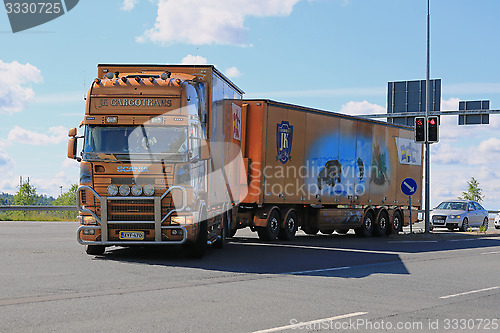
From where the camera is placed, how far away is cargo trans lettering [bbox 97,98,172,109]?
14039 millimetres

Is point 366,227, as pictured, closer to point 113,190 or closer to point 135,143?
point 135,143

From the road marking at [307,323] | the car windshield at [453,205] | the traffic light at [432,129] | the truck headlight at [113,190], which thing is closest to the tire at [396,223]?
the traffic light at [432,129]

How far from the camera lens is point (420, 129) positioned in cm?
2836

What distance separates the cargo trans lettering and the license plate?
2632mm

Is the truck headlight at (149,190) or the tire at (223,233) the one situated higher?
the truck headlight at (149,190)

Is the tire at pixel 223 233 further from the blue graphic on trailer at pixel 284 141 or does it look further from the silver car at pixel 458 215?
the silver car at pixel 458 215

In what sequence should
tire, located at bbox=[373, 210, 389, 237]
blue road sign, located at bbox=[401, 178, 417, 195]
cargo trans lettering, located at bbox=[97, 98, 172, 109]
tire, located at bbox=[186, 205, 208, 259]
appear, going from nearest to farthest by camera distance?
cargo trans lettering, located at bbox=[97, 98, 172, 109] → tire, located at bbox=[186, 205, 208, 259] → tire, located at bbox=[373, 210, 389, 237] → blue road sign, located at bbox=[401, 178, 417, 195]

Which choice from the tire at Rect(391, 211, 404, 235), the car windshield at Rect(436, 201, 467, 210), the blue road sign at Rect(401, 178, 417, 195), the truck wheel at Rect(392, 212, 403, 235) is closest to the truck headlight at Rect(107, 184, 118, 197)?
the blue road sign at Rect(401, 178, 417, 195)

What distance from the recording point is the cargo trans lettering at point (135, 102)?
46.1 ft

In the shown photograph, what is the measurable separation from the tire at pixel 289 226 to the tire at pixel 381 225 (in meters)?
5.39

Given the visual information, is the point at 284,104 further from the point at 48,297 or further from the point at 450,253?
the point at 48,297

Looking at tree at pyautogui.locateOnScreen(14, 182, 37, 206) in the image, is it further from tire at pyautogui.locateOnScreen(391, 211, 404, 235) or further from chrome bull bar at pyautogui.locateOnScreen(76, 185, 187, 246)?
chrome bull bar at pyautogui.locateOnScreen(76, 185, 187, 246)

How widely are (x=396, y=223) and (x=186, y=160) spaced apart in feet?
54.0

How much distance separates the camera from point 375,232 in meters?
26.7
